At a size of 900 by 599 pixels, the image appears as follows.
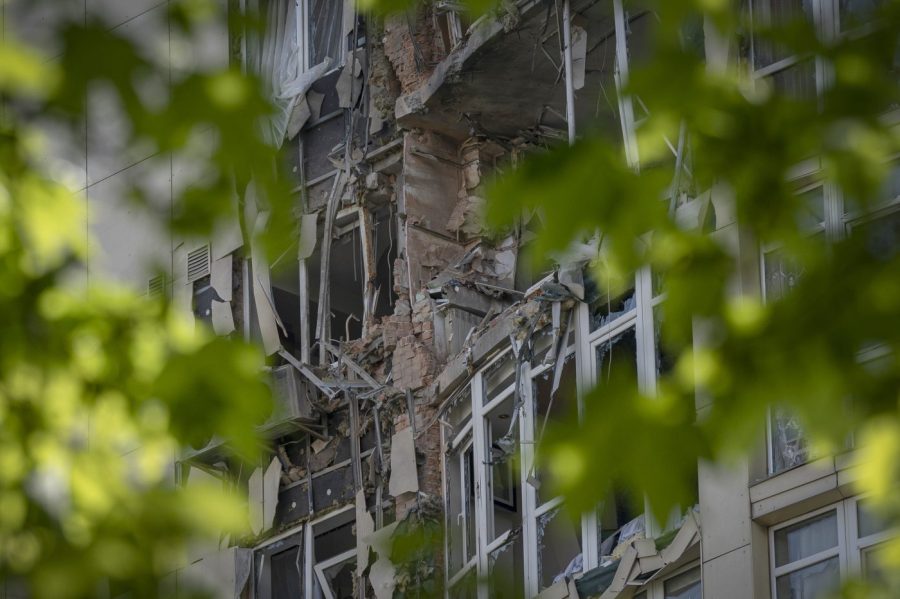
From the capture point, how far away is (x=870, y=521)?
1324cm

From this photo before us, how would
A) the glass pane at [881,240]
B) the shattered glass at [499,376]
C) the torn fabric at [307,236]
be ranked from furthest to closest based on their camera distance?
1. the torn fabric at [307,236]
2. the shattered glass at [499,376]
3. the glass pane at [881,240]

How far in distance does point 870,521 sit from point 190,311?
11.9 meters

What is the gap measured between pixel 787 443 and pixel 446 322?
7013 millimetres

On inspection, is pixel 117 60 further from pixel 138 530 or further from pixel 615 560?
pixel 615 560

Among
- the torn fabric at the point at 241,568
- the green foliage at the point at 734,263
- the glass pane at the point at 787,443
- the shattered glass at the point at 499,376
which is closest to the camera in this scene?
the green foliage at the point at 734,263

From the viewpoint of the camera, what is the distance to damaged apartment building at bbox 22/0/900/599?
1476 cm

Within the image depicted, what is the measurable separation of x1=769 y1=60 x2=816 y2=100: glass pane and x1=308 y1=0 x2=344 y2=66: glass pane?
9561 millimetres

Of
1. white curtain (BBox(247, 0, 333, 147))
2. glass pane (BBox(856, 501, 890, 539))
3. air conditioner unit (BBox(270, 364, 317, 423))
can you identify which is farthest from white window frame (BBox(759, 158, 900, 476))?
white curtain (BBox(247, 0, 333, 147))

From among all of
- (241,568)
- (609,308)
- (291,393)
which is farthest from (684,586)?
(241,568)

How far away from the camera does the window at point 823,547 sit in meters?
13.1

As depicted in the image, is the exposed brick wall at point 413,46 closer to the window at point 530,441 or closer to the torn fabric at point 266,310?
the torn fabric at point 266,310

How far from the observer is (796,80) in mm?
14734

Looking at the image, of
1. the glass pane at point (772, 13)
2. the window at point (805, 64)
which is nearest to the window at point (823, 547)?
the window at point (805, 64)

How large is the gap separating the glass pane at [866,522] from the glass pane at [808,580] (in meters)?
0.31
